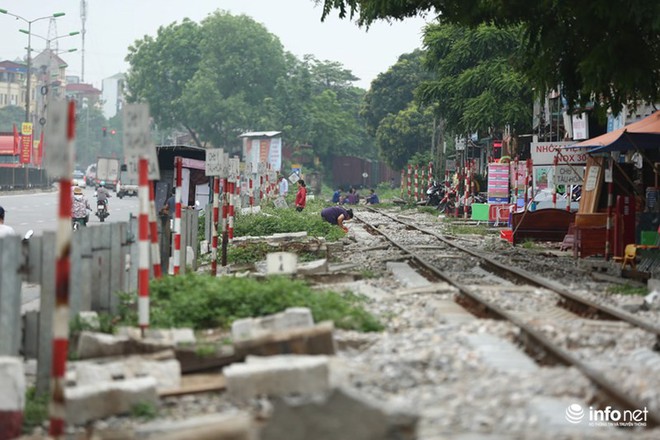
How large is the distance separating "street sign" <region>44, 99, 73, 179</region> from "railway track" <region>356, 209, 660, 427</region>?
12.3 ft

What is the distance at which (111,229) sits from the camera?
12.4 metres

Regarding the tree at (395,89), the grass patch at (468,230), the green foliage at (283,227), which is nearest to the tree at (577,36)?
the green foliage at (283,227)

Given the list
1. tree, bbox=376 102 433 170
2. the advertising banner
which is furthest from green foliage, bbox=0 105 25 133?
the advertising banner

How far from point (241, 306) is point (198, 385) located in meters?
3.19

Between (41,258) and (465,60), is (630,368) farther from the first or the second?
(465,60)

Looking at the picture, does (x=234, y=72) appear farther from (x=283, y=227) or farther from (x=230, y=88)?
(x=283, y=227)

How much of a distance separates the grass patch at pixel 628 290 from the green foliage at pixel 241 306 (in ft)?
15.2

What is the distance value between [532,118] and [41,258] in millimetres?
42012

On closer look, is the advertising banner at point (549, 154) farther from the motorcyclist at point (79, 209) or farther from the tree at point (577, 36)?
the motorcyclist at point (79, 209)

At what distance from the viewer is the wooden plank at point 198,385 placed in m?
8.34

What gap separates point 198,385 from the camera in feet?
28.0

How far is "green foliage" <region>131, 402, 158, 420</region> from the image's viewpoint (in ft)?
25.6

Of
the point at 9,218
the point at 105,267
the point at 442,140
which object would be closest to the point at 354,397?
the point at 105,267

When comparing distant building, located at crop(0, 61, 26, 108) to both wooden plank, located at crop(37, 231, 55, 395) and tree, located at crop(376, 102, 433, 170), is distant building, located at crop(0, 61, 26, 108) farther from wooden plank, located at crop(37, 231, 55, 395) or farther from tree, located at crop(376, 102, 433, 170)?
wooden plank, located at crop(37, 231, 55, 395)
